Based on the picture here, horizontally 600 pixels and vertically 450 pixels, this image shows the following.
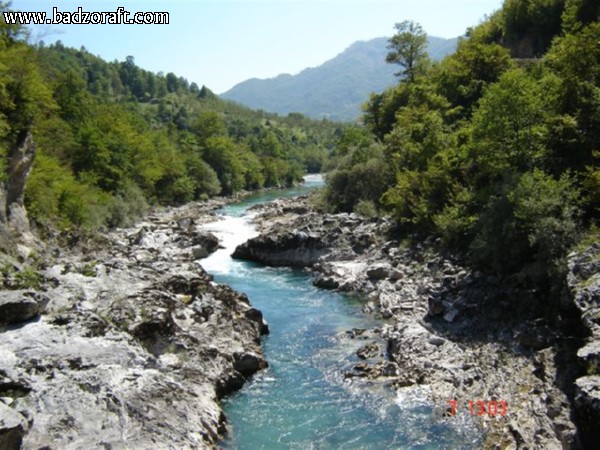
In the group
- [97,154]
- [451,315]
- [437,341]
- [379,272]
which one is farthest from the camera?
[97,154]

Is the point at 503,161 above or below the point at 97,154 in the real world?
below

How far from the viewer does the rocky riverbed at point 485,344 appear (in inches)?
479

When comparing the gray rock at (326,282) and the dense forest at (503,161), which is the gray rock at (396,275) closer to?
the dense forest at (503,161)

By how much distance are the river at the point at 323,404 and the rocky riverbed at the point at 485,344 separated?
1.84ft

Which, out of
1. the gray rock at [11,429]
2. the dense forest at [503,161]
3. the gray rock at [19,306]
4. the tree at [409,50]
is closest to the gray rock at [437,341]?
the dense forest at [503,161]

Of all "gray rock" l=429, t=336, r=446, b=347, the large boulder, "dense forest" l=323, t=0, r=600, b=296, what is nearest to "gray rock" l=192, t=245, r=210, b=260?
the large boulder

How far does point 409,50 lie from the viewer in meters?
51.9

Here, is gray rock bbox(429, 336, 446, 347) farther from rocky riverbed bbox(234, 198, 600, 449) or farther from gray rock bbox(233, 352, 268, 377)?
gray rock bbox(233, 352, 268, 377)

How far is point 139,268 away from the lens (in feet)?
67.7

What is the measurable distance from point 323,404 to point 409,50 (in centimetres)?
4487

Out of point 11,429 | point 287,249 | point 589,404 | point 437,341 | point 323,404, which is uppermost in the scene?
point 11,429

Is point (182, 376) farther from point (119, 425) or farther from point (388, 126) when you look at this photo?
point (388, 126)

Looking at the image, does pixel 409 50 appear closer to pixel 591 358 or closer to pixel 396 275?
pixel 396 275

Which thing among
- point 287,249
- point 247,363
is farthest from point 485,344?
point 287,249
